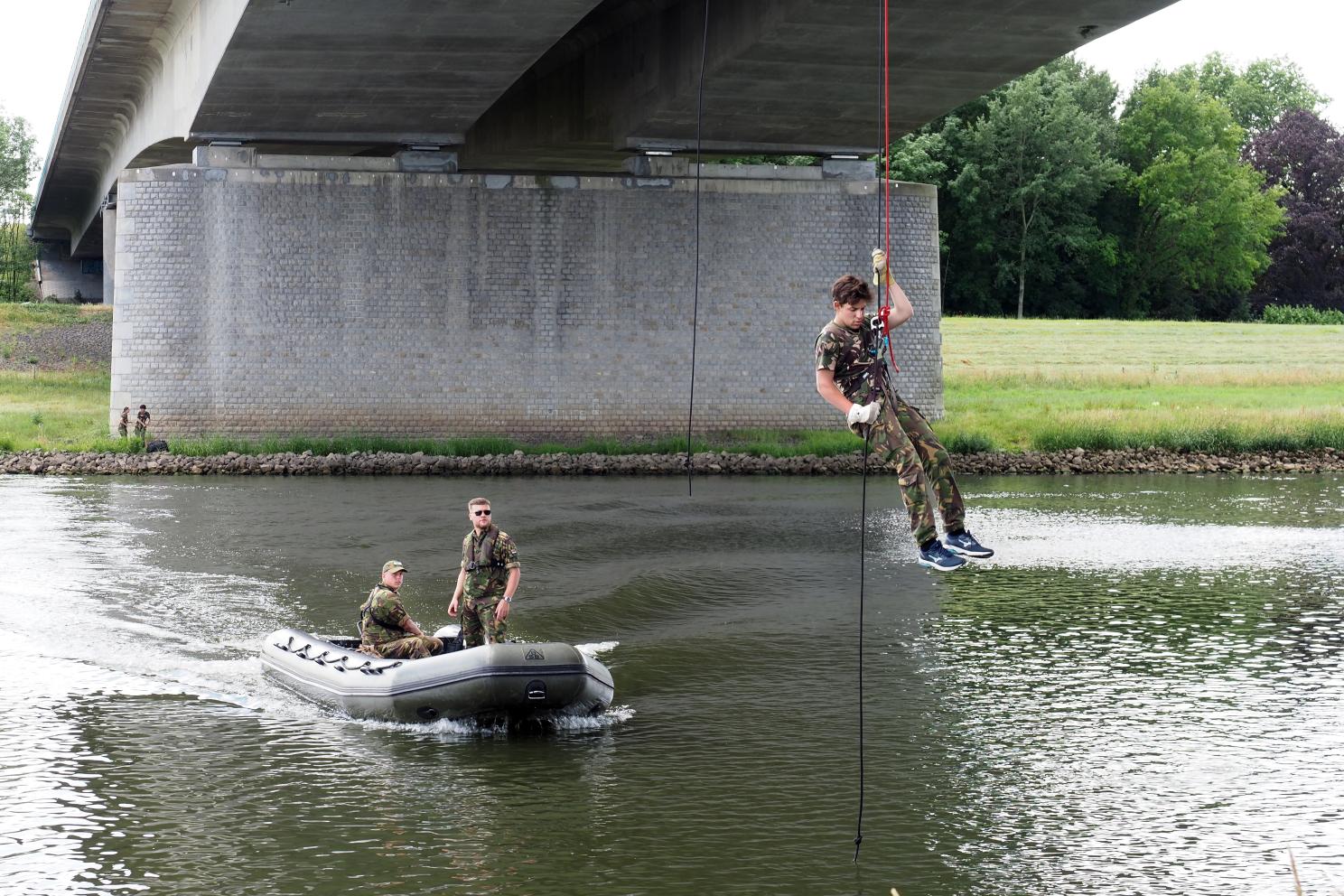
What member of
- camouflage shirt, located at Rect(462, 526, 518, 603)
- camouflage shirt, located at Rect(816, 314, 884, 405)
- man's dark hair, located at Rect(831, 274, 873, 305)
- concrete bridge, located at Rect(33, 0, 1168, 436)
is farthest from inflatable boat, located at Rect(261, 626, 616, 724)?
concrete bridge, located at Rect(33, 0, 1168, 436)

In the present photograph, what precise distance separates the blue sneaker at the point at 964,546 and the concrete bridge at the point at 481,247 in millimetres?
18855

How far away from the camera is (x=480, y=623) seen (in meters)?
14.2

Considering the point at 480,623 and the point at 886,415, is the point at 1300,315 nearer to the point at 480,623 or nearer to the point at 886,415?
the point at 480,623

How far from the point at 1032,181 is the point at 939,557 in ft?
217

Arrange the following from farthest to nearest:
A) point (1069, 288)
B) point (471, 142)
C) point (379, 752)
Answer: point (1069, 288)
point (471, 142)
point (379, 752)

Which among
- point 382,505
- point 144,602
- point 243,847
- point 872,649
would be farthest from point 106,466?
point 243,847

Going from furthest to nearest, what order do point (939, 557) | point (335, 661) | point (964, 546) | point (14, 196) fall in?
point (14, 196)
point (335, 661)
point (964, 546)
point (939, 557)

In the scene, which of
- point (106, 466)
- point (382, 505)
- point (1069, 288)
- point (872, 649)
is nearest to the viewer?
point (872, 649)

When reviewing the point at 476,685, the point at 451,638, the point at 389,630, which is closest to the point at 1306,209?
the point at 451,638

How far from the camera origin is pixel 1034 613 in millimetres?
18406

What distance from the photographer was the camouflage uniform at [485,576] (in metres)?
14.1

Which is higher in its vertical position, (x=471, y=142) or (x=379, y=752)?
(x=471, y=142)

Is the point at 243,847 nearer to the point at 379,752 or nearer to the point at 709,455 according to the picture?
the point at 379,752

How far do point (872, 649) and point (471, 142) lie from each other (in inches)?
874
